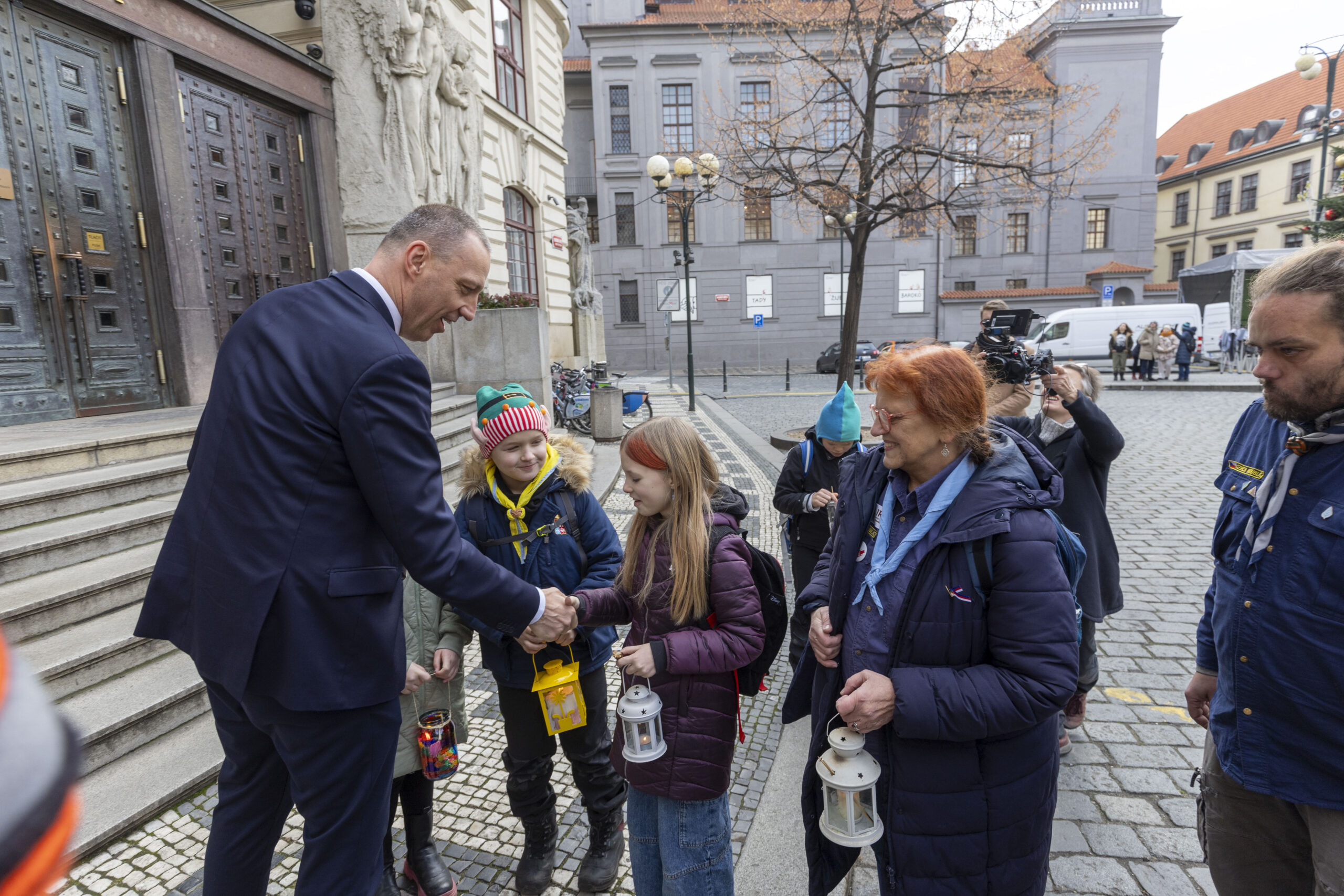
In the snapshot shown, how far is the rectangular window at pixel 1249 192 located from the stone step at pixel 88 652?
5285 cm

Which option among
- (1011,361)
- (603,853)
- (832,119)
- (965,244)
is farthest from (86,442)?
(965,244)

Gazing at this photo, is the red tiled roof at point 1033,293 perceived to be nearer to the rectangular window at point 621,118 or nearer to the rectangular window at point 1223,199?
the rectangular window at point 1223,199

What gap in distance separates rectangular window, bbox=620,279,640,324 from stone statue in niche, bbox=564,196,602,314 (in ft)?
31.0

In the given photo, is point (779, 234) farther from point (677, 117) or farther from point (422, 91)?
point (422, 91)

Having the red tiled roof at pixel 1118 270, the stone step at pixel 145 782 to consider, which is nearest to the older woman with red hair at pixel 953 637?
the stone step at pixel 145 782

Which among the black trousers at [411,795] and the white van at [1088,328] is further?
the white van at [1088,328]

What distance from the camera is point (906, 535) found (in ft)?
6.11

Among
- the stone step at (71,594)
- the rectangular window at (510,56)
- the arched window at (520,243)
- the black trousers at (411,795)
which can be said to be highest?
the rectangular window at (510,56)

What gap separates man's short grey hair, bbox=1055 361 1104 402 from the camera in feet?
10.8

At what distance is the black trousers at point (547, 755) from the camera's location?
2.66 meters

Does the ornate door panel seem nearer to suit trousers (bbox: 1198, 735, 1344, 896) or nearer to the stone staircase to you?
the stone staircase

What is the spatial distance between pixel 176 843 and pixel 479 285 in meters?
2.54

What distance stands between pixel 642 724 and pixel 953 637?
0.94 meters

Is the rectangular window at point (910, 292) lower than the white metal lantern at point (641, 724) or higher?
higher
